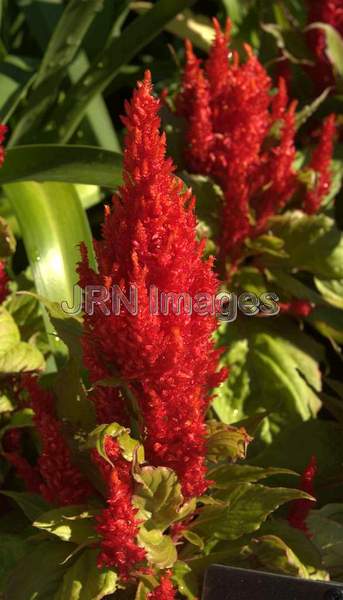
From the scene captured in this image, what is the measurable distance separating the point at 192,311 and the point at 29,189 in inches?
32.0

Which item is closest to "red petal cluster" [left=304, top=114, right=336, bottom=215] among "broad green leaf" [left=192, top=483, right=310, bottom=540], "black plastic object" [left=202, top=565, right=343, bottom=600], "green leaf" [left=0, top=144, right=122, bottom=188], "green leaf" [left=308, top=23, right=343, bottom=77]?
"green leaf" [left=308, top=23, right=343, bottom=77]

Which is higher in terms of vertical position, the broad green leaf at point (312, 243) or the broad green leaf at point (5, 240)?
the broad green leaf at point (5, 240)

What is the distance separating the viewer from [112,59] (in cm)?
223

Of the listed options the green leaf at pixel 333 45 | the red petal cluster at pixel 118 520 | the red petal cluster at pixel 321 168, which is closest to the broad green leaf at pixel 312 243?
the red petal cluster at pixel 321 168

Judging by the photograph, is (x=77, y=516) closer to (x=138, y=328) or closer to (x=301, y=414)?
(x=138, y=328)

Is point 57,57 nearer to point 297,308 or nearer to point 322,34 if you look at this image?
point 322,34

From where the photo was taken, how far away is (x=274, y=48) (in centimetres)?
263

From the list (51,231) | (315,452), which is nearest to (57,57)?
(51,231)

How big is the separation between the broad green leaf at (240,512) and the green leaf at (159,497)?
0.29 ft

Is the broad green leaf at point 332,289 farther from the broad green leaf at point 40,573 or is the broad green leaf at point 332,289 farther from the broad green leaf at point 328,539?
the broad green leaf at point 40,573

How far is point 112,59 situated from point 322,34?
0.58 metres

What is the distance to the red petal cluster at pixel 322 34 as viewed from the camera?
2.44 meters

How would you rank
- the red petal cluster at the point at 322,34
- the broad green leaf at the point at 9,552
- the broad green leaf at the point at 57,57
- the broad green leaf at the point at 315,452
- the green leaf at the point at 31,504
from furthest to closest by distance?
the red petal cluster at the point at 322,34 → the broad green leaf at the point at 57,57 → the broad green leaf at the point at 315,452 → the broad green leaf at the point at 9,552 → the green leaf at the point at 31,504

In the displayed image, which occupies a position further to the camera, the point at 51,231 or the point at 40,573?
the point at 51,231
